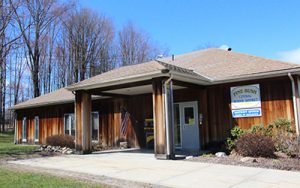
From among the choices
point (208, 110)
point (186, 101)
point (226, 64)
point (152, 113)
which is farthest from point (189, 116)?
point (226, 64)

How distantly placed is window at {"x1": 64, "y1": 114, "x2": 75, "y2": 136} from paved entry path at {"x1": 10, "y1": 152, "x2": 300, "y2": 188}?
9870 mm

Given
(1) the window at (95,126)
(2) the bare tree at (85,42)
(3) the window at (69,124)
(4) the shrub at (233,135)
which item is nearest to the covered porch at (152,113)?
(1) the window at (95,126)

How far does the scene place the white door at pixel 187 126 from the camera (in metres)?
15.0

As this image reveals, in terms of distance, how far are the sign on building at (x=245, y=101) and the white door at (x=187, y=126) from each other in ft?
6.41

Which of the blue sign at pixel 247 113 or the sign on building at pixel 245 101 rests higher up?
the sign on building at pixel 245 101

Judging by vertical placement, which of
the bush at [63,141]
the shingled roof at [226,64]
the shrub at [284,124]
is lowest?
the bush at [63,141]

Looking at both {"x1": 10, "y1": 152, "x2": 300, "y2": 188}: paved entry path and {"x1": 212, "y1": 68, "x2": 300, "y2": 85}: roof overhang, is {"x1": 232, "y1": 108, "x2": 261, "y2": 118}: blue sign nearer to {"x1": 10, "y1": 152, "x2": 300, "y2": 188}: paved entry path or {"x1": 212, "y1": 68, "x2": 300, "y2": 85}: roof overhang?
{"x1": 212, "y1": 68, "x2": 300, "y2": 85}: roof overhang

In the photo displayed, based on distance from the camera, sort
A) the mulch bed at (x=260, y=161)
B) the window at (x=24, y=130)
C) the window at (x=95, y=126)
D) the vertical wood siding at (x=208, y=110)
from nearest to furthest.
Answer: the mulch bed at (x=260, y=161), the vertical wood siding at (x=208, y=110), the window at (x=95, y=126), the window at (x=24, y=130)

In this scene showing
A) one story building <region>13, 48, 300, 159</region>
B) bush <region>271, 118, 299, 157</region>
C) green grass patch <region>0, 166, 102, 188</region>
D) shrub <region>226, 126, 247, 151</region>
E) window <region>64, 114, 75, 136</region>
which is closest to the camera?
green grass patch <region>0, 166, 102, 188</region>

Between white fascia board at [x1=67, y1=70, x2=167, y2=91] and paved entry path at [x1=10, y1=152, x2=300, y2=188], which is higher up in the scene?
white fascia board at [x1=67, y1=70, x2=167, y2=91]

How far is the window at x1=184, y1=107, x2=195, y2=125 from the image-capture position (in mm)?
15152

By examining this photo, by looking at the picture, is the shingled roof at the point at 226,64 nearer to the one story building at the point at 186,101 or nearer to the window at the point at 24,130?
the one story building at the point at 186,101

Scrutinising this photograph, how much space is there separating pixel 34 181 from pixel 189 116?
348 inches

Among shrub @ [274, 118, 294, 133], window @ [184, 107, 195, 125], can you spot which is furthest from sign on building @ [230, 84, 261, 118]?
window @ [184, 107, 195, 125]
